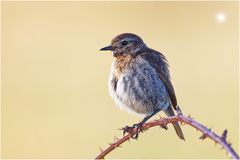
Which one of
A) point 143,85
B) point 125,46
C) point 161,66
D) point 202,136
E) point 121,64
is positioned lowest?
point 202,136

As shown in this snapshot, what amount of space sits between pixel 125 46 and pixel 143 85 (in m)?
0.90

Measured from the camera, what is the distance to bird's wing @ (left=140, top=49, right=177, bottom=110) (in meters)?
5.65

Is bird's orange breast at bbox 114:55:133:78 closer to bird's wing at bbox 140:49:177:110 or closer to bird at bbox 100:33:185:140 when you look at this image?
bird at bbox 100:33:185:140

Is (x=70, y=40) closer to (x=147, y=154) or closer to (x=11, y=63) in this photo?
(x=11, y=63)

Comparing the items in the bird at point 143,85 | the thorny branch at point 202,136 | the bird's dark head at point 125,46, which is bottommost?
the thorny branch at point 202,136

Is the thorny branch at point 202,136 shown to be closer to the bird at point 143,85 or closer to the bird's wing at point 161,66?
the bird at point 143,85

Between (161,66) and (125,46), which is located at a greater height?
(125,46)

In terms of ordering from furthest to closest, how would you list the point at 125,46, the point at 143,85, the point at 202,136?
the point at 125,46 → the point at 143,85 → the point at 202,136

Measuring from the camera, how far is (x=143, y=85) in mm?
5562

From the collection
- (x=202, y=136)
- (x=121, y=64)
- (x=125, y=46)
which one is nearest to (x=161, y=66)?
(x=121, y=64)

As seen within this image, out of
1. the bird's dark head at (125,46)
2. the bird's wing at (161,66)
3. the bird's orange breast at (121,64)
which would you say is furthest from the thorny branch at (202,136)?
the bird's dark head at (125,46)

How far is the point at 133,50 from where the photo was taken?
6340mm

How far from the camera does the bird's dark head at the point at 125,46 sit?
630 cm

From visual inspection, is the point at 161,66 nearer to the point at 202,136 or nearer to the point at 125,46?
the point at 125,46
